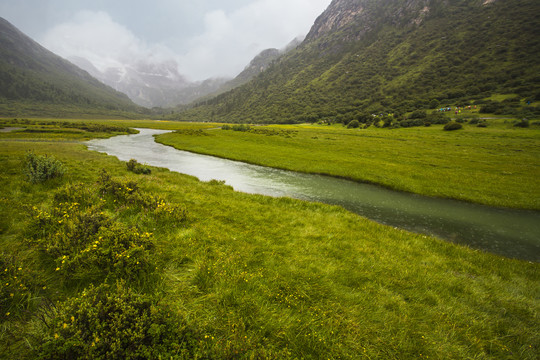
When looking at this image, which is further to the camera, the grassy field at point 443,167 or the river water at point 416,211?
the grassy field at point 443,167

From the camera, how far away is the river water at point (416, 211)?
14.0 metres

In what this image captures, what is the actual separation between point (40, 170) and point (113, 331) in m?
13.9

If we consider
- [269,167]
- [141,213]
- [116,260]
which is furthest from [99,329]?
[269,167]

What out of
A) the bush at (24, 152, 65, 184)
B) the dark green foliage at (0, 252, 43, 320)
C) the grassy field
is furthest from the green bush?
the grassy field

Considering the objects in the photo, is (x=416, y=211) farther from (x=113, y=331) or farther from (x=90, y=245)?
(x=90, y=245)

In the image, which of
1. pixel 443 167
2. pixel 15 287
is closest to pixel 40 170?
Result: pixel 15 287

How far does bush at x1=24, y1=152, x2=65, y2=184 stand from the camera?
444 inches

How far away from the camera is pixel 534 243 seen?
13789mm

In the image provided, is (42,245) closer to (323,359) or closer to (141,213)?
(141,213)

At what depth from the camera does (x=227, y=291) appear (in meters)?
5.24

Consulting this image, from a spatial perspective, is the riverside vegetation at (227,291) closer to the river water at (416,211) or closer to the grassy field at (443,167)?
the river water at (416,211)

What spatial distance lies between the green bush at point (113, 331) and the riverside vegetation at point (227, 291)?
25 mm

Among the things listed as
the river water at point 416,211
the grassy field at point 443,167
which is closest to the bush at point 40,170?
the river water at point 416,211

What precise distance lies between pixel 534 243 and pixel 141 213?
24.5 metres
